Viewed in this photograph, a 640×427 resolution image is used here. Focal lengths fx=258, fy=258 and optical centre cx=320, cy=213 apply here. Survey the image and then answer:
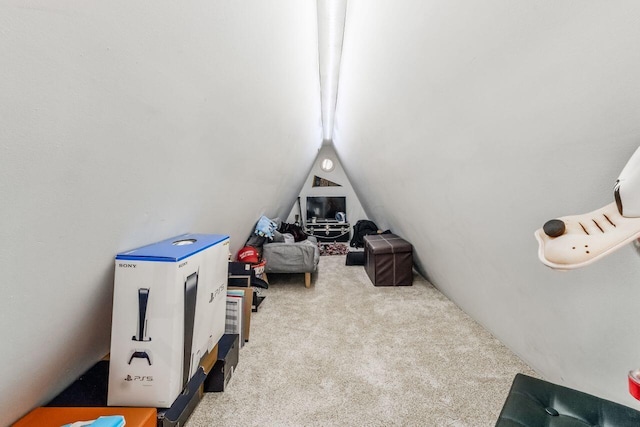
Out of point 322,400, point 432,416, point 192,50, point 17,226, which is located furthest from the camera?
point 322,400

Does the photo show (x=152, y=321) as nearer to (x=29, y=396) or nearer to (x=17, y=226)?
(x=29, y=396)

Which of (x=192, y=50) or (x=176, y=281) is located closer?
(x=192, y=50)

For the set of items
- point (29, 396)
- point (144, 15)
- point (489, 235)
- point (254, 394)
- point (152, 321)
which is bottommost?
point (254, 394)

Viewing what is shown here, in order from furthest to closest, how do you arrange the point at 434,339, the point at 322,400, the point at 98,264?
the point at 434,339 → the point at 322,400 → the point at 98,264

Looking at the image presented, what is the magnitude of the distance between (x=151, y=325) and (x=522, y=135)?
64.7 inches

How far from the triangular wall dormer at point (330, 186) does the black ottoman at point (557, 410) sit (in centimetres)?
562

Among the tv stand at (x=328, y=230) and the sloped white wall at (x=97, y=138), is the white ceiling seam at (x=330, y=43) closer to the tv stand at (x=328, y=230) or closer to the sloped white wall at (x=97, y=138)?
the sloped white wall at (x=97, y=138)

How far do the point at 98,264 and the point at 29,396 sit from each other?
→ 58 cm

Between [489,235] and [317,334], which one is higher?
[489,235]

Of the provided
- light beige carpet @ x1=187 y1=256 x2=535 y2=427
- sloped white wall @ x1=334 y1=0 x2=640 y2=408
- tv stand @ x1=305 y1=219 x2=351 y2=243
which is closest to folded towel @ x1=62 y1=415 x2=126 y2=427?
light beige carpet @ x1=187 y1=256 x2=535 y2=427

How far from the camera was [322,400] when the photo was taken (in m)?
1.46

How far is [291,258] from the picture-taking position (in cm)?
323

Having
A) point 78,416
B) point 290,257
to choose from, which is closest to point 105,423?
point 78,416

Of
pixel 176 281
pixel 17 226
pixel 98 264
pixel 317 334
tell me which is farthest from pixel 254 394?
pixel 17 226
